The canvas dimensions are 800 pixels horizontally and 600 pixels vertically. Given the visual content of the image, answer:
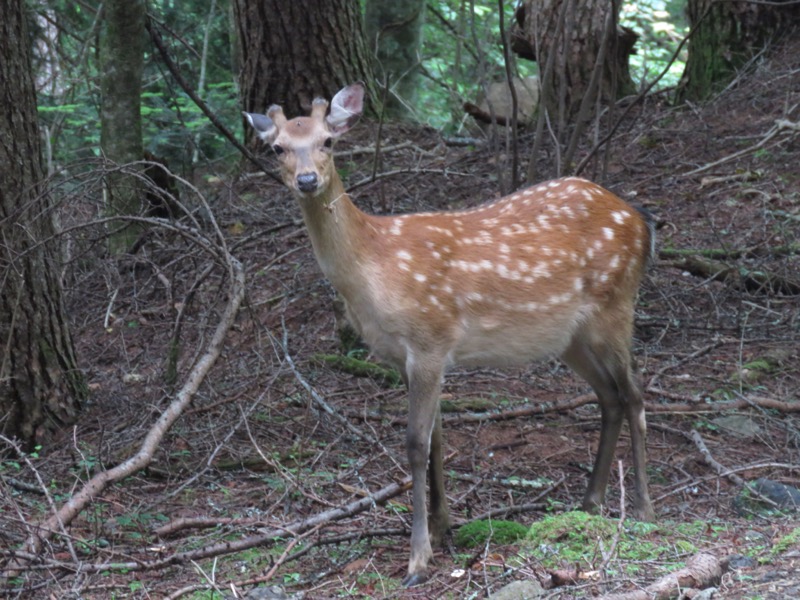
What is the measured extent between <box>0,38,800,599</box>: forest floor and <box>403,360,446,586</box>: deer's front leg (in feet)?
0.34

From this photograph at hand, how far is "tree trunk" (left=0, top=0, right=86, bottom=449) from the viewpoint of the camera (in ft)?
20.7

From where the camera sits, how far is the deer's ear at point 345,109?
17.9ft

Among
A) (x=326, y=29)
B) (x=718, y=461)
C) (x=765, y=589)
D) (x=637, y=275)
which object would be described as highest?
(x=326, y=29)

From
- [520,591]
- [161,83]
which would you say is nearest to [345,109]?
[520,591]

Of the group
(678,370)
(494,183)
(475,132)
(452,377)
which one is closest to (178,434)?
(452,377)

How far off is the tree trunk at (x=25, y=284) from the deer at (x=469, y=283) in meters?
1.73

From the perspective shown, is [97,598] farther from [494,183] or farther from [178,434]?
[494,183]

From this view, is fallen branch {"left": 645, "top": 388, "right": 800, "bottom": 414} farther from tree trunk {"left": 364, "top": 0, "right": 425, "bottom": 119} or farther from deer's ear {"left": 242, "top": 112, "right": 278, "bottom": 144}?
tree trunk {"left": 364, "top": 0, "right": 425, "bottom": 119}

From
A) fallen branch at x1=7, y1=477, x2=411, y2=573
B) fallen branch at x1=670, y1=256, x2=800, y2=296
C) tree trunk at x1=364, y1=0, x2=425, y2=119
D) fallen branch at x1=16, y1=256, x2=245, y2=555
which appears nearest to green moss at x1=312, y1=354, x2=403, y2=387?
fallen branch at x1=16, y1=256, x2=245, y2=555

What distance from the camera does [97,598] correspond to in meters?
4.68

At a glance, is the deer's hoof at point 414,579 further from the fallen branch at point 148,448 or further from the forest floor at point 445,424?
the fallen branch at point 148,448

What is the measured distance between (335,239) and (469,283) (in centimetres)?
81

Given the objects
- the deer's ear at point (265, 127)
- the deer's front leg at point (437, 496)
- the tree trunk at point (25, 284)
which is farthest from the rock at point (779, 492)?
the tree trunk at point (25, 284)

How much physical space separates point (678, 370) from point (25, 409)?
445 cm
